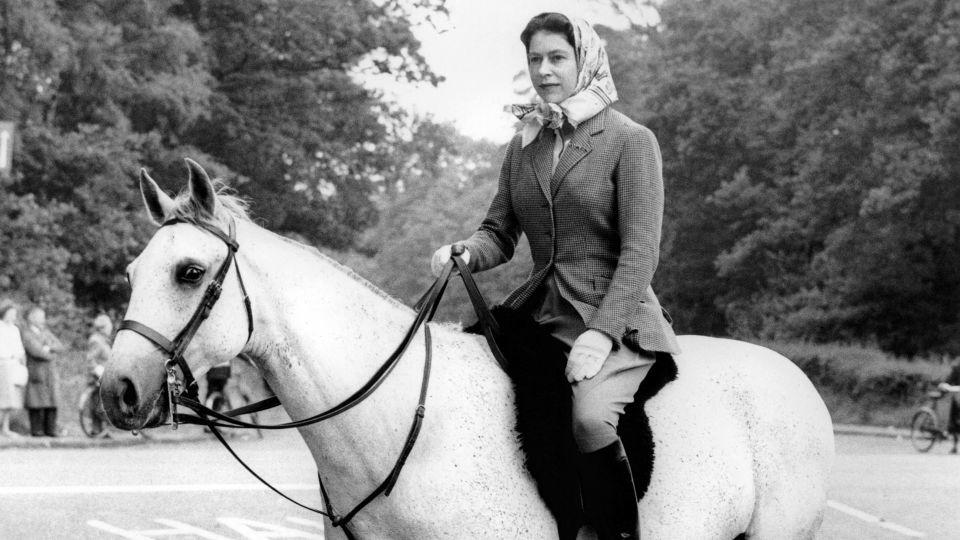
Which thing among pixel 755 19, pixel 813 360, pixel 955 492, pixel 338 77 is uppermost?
pixel 755 19

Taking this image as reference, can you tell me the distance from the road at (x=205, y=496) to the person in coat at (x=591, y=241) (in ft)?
20.7

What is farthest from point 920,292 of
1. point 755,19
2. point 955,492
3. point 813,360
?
point 955,492

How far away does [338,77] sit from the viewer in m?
38.0

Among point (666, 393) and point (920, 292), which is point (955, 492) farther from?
point (920, 292)

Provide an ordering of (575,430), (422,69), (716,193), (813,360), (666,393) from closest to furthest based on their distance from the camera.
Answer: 1. (575,430)
2. (666,393)
3. (813,360)
4. (422,69)
5. (716,193)

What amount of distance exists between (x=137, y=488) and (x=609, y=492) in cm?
1045

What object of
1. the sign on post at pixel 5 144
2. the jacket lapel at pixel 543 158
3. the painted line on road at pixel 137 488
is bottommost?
the painted line on road at pixel 137 488

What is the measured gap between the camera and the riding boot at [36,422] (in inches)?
789

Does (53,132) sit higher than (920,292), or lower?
higher

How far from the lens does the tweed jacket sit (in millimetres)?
4504

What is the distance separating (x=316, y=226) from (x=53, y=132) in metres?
11.5

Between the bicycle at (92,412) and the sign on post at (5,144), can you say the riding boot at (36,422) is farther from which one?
the sign on post at (5,144)

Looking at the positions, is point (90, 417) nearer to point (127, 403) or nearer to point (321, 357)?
point (321, 357)

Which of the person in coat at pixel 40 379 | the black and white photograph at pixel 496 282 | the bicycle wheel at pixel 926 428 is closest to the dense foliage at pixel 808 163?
the black and white photograph at pixel 496 282
